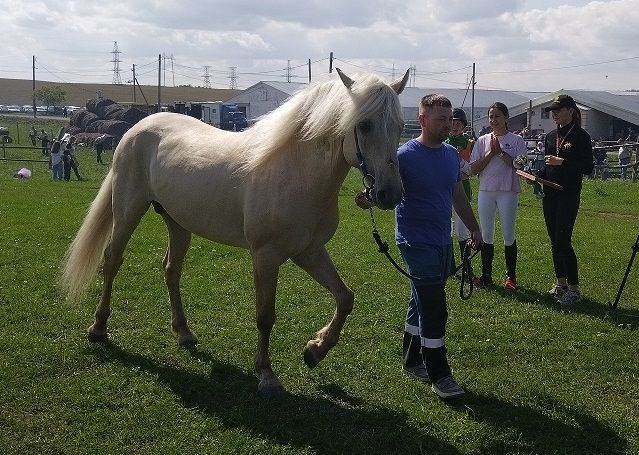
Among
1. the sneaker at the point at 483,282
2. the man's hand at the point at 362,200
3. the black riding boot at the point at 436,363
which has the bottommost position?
the sneaker at the point at 483,282

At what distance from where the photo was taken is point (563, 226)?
6.98m

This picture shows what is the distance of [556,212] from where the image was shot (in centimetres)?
713

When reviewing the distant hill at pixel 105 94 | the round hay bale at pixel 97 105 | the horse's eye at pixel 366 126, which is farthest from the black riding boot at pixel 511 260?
the distant hill at pixel 105 94

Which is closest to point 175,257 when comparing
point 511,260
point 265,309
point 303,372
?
point 265,309

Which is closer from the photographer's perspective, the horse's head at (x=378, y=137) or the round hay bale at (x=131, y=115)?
the horse's head at (x=378, y=137)

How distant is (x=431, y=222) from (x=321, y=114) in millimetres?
1096

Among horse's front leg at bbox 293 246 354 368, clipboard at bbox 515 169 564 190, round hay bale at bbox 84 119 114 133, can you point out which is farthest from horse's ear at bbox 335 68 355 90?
round hay bale at bbox 84 119 114 133

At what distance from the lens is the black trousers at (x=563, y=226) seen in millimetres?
6945

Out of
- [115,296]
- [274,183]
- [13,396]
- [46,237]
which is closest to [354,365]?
[274,183]

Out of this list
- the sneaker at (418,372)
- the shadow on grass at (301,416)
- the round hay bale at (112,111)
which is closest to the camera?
the shadow on grass at (301,416)

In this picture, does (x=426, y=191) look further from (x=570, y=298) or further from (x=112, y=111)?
(x=112, y=111)

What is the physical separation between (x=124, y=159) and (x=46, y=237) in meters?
5.19

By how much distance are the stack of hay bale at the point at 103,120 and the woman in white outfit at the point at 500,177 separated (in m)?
35.0

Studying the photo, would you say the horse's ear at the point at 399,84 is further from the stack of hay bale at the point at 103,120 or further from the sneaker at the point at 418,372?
the stack of hay bale at the point at 103,120
